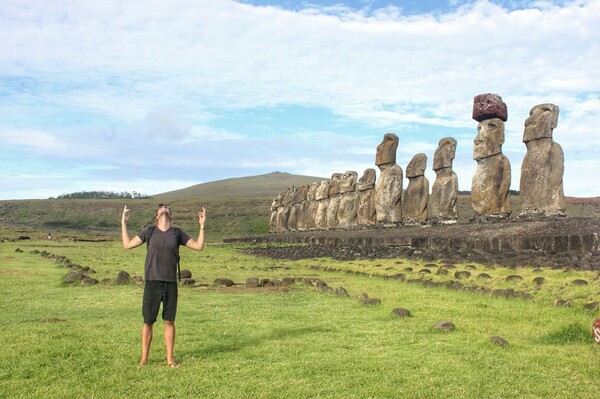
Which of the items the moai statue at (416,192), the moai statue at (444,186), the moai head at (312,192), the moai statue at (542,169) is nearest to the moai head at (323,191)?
the moai head at (312,192)

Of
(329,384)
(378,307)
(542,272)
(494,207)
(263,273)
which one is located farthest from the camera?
(494,207)

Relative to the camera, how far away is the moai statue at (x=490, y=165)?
57.9ft

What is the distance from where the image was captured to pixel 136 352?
6.48 metres

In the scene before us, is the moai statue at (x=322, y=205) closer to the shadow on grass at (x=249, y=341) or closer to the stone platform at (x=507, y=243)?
the stone platform at (x=507, y=243)

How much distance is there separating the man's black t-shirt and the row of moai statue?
11.8 metres

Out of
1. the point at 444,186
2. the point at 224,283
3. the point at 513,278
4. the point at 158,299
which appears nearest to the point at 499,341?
the point at 158,299

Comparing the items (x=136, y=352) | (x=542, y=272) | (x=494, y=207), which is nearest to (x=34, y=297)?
(x=136, y=352)

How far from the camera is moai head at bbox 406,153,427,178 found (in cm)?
2295

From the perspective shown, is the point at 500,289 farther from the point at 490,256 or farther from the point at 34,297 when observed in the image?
the point at 34,297

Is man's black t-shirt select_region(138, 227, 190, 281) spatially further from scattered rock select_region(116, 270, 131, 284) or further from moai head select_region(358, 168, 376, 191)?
moai head select_region(358, 168, 376, 191)

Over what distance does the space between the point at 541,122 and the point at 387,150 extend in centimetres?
1021

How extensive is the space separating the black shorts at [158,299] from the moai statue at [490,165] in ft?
42.4

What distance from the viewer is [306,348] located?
6.56 meters

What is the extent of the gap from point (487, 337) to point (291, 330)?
2.24 m
